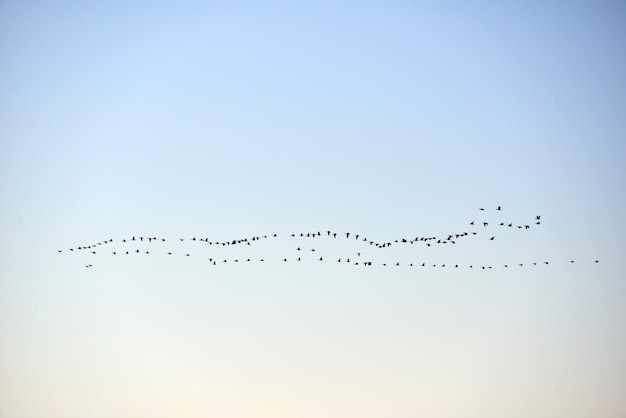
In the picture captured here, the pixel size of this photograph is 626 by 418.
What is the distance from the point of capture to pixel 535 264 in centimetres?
10550

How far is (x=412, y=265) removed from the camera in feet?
326

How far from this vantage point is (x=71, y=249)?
10275 centimetres

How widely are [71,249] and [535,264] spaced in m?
45.8

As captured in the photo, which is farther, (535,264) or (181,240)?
(535,264)

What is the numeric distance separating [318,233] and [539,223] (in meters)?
21.3

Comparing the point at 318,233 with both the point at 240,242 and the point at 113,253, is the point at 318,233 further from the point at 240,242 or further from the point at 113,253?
the point at 113,253

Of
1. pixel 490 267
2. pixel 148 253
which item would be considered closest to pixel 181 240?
pixel 148 253

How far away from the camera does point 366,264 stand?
101500mm

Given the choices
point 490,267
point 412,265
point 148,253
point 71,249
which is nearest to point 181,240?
point 148,253

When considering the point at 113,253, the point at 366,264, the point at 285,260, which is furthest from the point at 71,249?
the point at 366,264

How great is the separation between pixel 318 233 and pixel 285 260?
4.38m

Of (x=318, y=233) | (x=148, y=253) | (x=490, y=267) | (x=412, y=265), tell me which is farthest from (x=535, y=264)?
(x=148, y=253)

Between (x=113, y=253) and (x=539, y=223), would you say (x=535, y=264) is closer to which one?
(x=539, y=223)

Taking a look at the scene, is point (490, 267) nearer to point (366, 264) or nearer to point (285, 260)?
point (366, 264)
